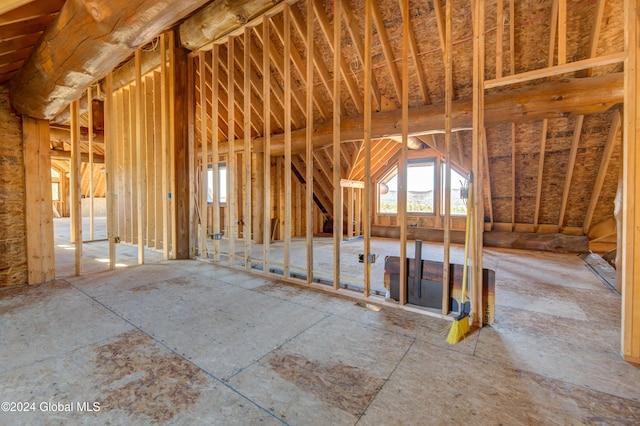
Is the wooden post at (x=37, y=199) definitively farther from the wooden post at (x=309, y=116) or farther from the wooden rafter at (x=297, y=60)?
the wooden rafter at (x=297, y=60)

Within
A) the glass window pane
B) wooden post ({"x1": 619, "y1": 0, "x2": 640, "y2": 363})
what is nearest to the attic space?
wooden post ({"x1": 619, "y1": 0, "x2": 640, "y2": 363})

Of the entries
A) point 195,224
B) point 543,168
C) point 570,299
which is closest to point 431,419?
point 570,299

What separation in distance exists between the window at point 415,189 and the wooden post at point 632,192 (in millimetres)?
6116

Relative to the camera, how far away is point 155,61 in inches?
197

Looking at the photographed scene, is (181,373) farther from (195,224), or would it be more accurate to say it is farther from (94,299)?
(195,224)

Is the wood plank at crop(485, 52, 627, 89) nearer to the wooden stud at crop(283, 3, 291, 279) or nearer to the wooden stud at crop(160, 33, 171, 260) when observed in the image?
the wooden stud at crop(283, 3, 291, 279)

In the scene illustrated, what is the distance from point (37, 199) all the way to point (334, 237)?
11.7ft

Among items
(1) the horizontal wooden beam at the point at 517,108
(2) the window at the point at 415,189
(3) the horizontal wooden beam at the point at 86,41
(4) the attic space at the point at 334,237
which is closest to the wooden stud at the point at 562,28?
(4) the attic space at the point at 334,237

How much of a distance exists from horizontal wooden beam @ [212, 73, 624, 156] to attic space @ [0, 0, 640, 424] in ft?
0.10

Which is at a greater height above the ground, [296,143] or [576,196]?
[296,143]

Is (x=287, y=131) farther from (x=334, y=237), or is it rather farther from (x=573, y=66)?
(x=573, y=66)

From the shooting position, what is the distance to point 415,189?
8.45 m

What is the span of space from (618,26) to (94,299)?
7.12 meters

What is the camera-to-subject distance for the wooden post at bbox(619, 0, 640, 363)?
1817mm
